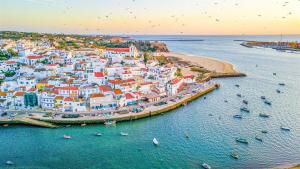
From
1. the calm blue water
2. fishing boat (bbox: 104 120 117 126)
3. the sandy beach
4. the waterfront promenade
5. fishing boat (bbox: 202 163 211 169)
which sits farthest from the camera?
the sandy beach

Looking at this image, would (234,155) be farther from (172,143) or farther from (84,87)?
(84,87)

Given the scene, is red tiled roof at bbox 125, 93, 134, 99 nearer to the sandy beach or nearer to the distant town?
the distant town

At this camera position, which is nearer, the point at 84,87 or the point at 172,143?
the point at 172,143

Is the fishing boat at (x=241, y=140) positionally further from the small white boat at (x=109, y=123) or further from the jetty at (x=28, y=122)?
the jetty at (x=28, y=122)

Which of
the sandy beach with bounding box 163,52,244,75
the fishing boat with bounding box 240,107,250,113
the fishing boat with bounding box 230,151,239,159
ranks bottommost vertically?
the fishing boat with bounding box 230,151,239,159

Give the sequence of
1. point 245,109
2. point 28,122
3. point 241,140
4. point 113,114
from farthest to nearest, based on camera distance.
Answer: point 245,109
point 113,114
point 28,122
point 241,140

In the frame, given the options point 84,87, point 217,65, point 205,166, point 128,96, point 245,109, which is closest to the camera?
point 205,166

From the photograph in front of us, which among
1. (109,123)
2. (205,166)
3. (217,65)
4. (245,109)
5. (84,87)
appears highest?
(217,65)

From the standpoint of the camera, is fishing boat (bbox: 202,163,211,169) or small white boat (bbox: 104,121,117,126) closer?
fishing boat (bbox: 202,163,211,169)

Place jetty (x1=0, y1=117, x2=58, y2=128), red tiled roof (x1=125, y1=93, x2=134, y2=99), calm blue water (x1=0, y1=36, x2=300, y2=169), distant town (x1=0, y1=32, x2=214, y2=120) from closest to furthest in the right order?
calm blue water (x1=0, y1=36, x2=300, y2=169)
jetty (x1=0, y1=117, x2=58, y2=128)
distant town (x1=0, y1=32, x2=214, y2=120)
red tiled roof (x1=125, y1=93, x2=134, y2=99)

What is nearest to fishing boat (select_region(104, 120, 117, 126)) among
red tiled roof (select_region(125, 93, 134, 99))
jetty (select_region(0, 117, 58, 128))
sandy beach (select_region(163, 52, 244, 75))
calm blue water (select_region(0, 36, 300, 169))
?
calm blue water (select_region(0, 36, 300, 169))

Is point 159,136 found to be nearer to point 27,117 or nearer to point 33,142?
point 33,142

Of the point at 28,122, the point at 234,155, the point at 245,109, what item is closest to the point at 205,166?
the point at 234,155
